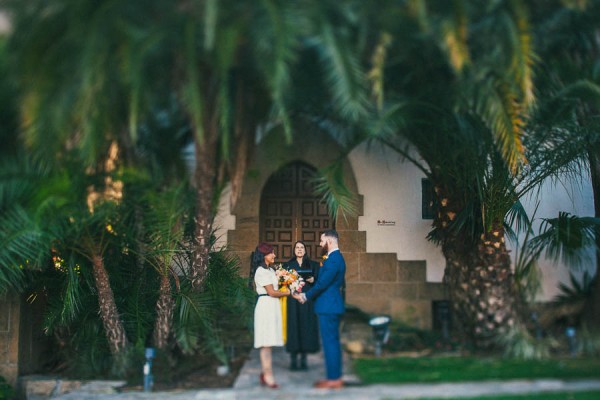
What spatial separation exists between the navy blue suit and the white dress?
1.88 ft

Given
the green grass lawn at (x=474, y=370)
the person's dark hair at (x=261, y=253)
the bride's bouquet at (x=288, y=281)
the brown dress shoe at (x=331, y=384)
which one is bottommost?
the brown dress shoe at (x=331, y=384)

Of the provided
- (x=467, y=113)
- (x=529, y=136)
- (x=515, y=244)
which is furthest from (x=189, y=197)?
(x=515, y=244)

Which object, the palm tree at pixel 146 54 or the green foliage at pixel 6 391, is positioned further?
the green foliage at pixel 6 391

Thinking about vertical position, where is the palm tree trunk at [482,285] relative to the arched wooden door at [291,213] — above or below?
below

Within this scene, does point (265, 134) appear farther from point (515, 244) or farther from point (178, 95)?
point (515, 244)

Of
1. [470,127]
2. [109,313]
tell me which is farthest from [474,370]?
[109,313]

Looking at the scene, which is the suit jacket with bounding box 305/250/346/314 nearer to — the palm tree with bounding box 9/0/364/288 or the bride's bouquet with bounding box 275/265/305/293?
the bride's bouquet with bounding box 275/265/305/293

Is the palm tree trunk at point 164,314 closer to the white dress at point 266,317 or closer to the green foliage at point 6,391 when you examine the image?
the white dress at point 266,317

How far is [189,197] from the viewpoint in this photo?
29.7 feet

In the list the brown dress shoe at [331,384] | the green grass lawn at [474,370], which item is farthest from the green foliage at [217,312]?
the green grass lawn at [474,370]

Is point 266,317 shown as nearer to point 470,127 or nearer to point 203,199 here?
point 203,199

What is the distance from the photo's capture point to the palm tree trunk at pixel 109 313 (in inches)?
379

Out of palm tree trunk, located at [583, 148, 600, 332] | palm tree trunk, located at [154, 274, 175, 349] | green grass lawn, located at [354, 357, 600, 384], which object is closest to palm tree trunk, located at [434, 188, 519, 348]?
green grass lawn, located at [354, 357, 600, 384]

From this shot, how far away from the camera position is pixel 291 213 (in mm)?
12016
